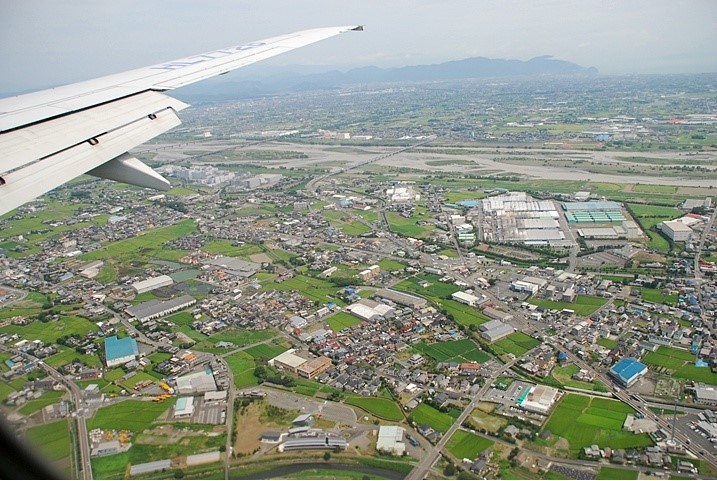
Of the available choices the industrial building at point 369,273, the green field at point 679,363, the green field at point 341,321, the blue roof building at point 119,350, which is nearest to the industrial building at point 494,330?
the green field at point 679,363

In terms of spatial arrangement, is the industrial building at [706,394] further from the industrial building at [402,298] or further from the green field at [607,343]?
the industrial building at [402,298]

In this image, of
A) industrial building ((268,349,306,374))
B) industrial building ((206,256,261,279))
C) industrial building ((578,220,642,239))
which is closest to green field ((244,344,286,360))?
industrial building ((268,349,306,374))

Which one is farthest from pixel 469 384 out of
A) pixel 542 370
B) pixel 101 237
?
pixel 101 237

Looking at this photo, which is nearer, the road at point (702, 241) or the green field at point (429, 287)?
the green field at point (429, 287)

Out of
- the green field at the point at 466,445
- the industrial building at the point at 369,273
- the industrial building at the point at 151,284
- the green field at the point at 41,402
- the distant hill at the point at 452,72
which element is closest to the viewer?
the green field at the point at 466,445

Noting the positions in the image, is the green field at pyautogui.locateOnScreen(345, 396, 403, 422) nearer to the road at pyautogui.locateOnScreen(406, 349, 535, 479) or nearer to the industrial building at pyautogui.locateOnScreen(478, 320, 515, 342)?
the road at pyautogui.locateOnScreen(406, 349, 535, 479)

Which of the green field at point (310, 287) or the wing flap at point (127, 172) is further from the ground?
the wing flap at point (127, 172)

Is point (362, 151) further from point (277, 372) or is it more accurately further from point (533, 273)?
point (277, 372)

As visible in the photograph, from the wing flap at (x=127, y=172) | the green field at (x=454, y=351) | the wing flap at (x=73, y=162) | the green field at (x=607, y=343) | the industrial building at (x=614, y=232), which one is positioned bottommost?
the green field at (x=454, y=351)
